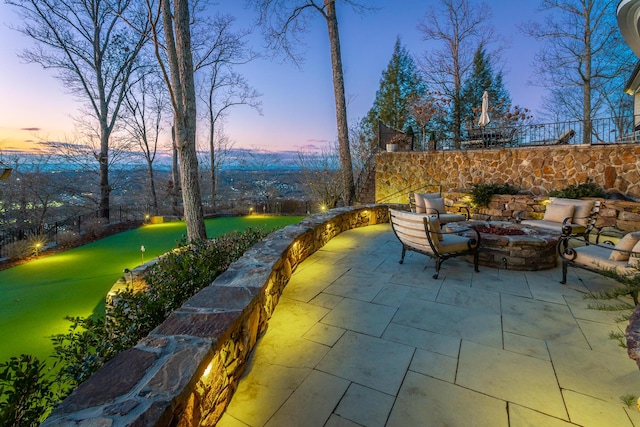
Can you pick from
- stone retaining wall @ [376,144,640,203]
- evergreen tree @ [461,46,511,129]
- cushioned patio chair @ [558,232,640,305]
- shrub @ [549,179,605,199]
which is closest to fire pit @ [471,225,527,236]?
cushioned patio chair @ [558,232,640,305]

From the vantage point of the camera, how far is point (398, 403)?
1617 millimetres

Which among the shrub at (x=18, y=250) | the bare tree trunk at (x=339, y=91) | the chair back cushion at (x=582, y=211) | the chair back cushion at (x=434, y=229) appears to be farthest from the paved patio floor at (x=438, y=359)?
the shrub at (x=18, y=250)

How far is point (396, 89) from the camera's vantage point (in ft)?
61.0

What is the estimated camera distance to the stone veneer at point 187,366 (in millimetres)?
1027

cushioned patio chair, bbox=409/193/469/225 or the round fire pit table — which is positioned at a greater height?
cushioned patio chair, bbox=409/193/469/225

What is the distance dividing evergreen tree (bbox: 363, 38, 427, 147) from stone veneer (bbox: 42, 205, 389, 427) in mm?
17362

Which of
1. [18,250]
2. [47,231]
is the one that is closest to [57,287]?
[18,250]

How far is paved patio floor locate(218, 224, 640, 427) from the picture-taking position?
61.4 inches

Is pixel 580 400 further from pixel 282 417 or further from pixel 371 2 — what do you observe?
pixel 371 2

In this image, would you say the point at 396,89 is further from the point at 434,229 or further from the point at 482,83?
the point at 434,229

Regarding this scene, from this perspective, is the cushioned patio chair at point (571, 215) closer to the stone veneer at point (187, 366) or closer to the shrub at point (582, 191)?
the shrub at point (582, 191)

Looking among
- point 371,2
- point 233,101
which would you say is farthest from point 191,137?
point 233,101

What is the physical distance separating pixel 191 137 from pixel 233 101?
1181cm

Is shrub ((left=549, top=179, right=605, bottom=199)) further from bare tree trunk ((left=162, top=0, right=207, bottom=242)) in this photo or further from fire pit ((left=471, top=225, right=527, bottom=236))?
bare tree trunk ((left=162, top=0, right=207, bottom=242))
